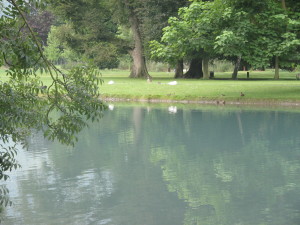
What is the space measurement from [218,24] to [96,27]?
2358cm

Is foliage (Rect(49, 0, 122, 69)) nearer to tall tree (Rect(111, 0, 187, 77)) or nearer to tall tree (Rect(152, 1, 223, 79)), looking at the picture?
tall tree (Rect(111, 0, 187, 77))

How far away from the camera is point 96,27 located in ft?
159

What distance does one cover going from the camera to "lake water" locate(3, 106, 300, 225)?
9789 mm

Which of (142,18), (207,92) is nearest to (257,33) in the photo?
(207,92)

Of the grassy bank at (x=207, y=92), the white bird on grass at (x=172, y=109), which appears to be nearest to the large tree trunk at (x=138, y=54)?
the grassy bank at (x=207, y=92)

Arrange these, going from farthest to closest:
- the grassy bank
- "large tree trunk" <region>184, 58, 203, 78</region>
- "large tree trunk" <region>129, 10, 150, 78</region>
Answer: "large tree trunk" <region>129, 10, 150, 78</region> → "large tree trunk" <region>184, 58, 203, 78</region> → the grassy bank

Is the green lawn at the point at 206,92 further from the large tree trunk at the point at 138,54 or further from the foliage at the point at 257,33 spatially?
the large tree trunk at the point at 138,54

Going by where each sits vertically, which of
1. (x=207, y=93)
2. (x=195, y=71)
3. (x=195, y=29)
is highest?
(x=195, y=29)

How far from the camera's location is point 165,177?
12.9 meters

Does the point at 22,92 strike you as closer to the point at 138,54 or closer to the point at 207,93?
the point at 207,93

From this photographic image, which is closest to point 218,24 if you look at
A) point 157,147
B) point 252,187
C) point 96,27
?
point 157,147

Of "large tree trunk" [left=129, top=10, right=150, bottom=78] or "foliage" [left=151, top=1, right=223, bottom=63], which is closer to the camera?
"foliage" [left=151, top=1, right=223, bottom=63]

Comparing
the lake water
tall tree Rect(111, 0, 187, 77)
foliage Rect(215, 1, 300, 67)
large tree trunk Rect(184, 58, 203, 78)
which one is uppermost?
tall tree Rect(111, 0, 187, 77)

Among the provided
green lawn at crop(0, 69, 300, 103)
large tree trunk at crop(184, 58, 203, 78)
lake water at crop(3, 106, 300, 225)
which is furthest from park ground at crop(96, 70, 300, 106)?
large tree trunk at crop(184, 58, 203, 78)
